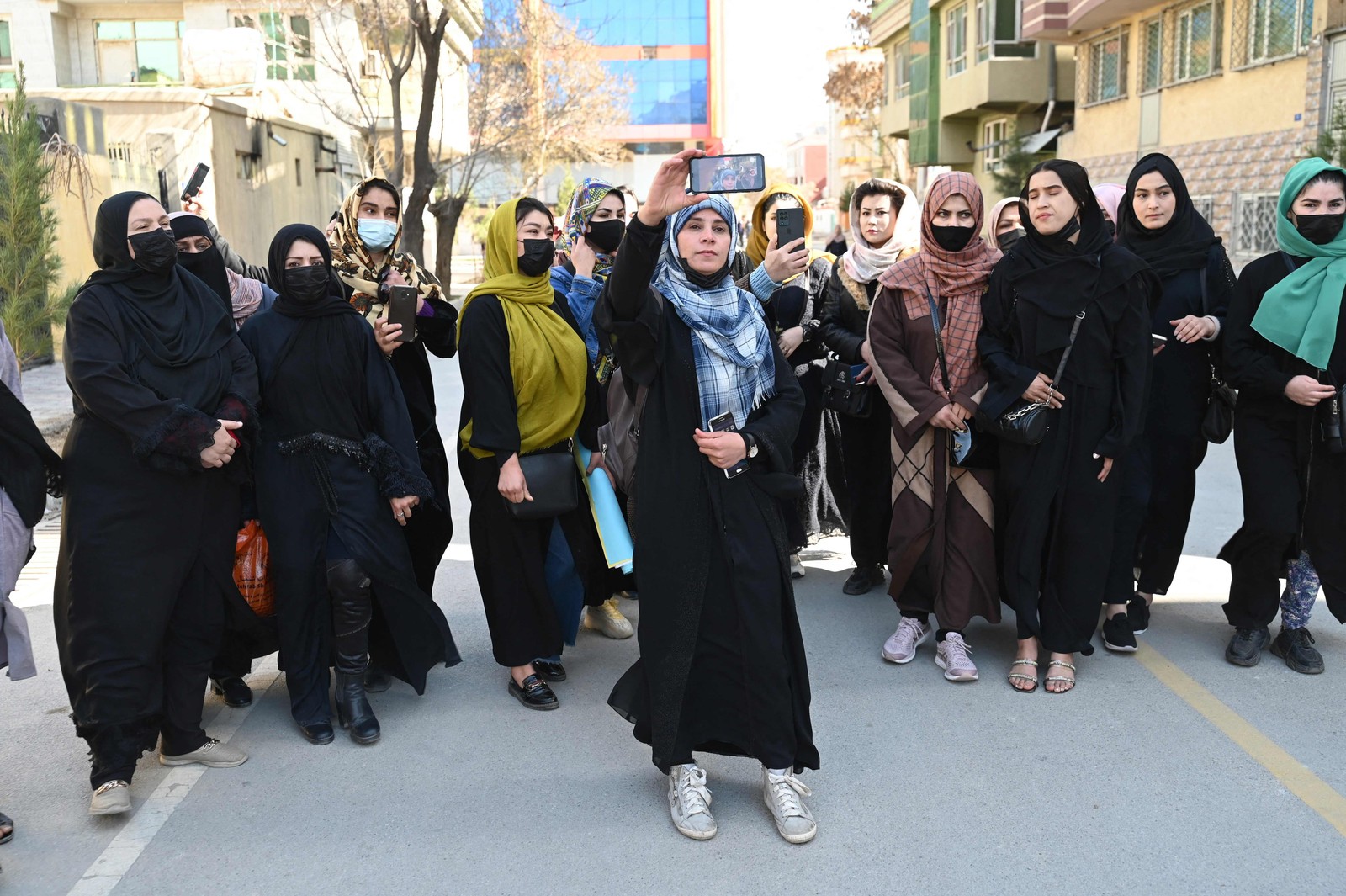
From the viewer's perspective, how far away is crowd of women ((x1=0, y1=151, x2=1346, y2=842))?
3.34 meters

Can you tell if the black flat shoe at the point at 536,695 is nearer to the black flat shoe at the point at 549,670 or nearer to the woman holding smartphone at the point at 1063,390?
the black flat shoe at the point at 549,670

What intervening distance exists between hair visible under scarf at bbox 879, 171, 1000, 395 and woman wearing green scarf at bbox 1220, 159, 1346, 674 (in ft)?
3.27

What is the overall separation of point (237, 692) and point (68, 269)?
12416 mm

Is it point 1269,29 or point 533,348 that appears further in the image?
point 1269,29

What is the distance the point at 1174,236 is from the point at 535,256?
2559mm

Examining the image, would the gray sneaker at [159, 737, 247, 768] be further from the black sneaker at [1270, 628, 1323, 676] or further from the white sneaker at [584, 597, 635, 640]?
the black sneaker at [1270, 628, 1323, 676]

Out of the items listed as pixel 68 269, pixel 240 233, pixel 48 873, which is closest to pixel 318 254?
pixel 48 873

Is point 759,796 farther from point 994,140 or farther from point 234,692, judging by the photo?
point 994,140

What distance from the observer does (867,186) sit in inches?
205

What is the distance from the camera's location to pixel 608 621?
5141 millimetres

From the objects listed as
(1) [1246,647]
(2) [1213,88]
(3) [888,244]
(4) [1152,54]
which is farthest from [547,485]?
(4) [1152,54]

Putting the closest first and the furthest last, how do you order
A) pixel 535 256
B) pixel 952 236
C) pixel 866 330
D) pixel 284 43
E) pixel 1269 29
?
pixel 535 256 < pixel 952 236 < pixel 866 330 < pixel 1269 29 < pixel 284 43

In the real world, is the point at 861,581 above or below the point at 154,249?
below

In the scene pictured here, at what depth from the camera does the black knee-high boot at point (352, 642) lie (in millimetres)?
3891
